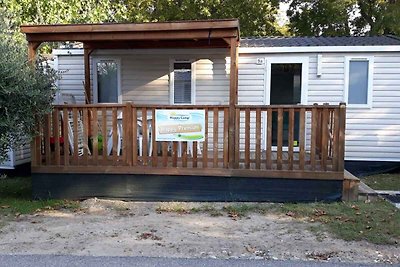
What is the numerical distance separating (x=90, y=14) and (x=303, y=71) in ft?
24.0

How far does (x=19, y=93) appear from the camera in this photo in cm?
579

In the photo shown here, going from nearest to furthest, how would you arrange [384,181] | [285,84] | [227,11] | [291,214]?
1. [291,214]
2. [384,181]
3. [285,84]
4. [227,11]

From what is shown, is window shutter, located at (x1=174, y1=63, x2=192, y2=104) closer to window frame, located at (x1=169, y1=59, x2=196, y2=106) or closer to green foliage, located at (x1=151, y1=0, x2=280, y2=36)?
window frame, located at (x1=169, y1=59, x2=196, y2=106)

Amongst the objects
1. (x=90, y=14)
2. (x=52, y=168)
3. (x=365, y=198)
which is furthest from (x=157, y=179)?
(x=90, y=14)

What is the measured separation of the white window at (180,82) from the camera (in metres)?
9.24

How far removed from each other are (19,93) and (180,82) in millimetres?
4087

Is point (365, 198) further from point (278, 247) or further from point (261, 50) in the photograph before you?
point (261, 50)

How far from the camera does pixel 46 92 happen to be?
625 cm

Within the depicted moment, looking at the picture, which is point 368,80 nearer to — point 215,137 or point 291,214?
point 215,137

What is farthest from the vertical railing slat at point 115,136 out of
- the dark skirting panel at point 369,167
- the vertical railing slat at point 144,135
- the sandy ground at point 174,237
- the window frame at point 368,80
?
the dark skirting panel at point 369,167

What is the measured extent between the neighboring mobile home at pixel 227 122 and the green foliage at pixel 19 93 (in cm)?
29

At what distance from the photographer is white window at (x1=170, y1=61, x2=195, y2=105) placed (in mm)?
9242

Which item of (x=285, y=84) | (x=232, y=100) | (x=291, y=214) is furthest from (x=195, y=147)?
(x=285, y=84)

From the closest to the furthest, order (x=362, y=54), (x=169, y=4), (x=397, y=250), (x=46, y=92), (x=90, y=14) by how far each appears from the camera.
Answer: (x=397, y=250)
(x=46, y=92)
(x=362, y=54)
(x=90, y=14)
(x=169, y=4)
